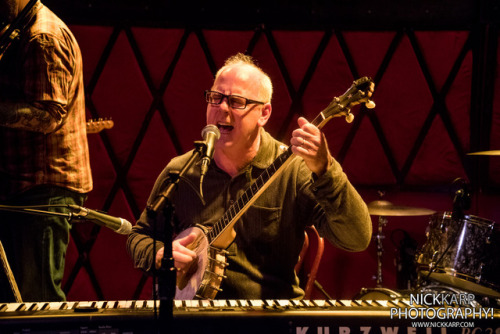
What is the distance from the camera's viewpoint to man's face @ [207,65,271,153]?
2.18m

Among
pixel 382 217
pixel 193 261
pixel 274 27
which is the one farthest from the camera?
pixel 274 27

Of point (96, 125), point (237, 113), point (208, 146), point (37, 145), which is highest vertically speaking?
point (96, 125)

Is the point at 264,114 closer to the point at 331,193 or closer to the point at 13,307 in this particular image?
the point at 331,193

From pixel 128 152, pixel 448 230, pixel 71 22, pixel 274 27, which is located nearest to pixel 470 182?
pixel 448 230

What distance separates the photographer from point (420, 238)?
157 inches

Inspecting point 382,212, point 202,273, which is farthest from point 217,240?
point 382,212

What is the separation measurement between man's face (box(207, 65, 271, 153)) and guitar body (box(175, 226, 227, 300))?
15.9 inches

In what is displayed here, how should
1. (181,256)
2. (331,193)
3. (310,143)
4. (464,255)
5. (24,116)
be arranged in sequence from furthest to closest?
(464,255) < (24,116) < (181,256) < (331,193) < (310,143)

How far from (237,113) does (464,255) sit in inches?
60.8

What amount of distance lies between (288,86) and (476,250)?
5.97 feet

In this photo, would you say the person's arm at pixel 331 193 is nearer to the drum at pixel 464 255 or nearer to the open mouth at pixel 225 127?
the open mouth at pixel 225 127

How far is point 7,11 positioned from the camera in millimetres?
2189

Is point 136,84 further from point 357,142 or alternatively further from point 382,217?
point 382,217

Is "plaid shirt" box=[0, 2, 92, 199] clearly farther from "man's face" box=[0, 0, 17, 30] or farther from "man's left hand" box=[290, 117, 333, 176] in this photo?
"man's left hand" box=[290, 117, 333, 176]
